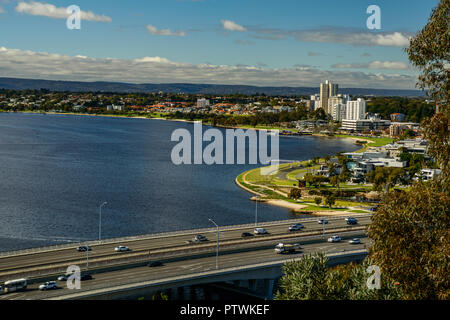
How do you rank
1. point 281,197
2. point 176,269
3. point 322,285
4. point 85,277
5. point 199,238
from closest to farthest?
point 322,285 → point 85,277 → point 176,269 → point 199,238 → point 281,197

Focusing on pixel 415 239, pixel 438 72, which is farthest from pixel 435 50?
pixel 415 239

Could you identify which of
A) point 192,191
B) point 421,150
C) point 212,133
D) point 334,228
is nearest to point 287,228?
point 334,228

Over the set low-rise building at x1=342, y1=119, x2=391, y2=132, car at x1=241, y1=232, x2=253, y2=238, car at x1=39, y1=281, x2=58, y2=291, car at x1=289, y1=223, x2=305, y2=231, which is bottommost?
car at x1=289, y1=223, x2=305, y2=231

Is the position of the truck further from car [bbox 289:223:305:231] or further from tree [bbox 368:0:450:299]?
tree [bbox 368:0:450:299]

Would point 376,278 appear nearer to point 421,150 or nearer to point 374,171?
point 374,171

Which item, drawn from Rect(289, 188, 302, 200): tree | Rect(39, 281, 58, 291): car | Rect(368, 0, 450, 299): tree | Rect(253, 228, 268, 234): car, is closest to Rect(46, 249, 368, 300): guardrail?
Rect(39, 281, 58, 291): car

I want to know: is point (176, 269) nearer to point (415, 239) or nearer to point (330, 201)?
point (415, 239)

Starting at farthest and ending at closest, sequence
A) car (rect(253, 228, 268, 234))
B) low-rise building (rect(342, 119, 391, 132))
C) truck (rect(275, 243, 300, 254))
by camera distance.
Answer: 1. low-rise building (rect(342, 119, 391, 132))
2. car (rect(253, 228, 268, 234))
3. truck (rect(275, 243, 300, 254))
